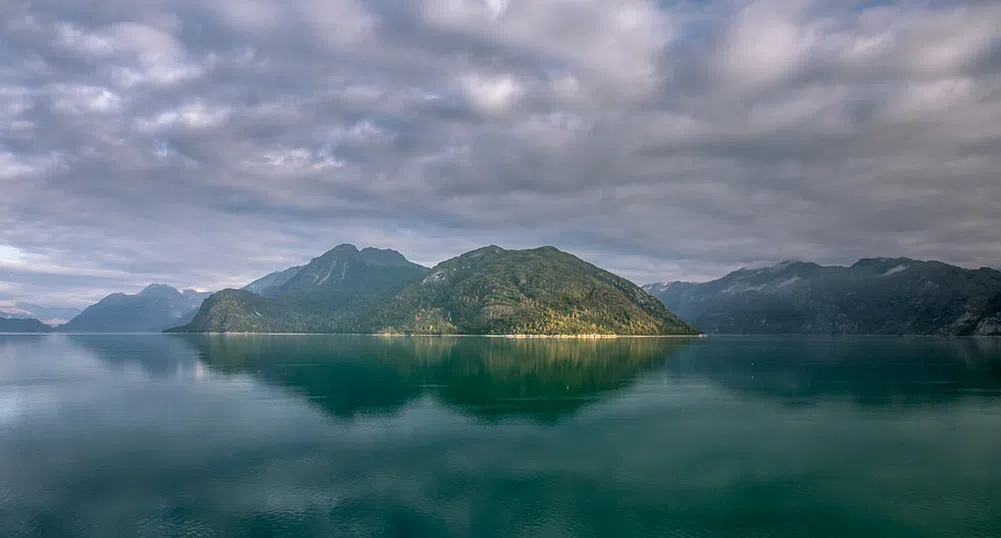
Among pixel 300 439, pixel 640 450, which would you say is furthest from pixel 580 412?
pixel 300 439

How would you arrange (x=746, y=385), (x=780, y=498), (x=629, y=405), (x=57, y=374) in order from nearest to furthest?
(x=780, y=498) < (x=629, y=405) < (x=746, y=385) < (x=57, y=374)

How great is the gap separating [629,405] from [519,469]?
60.4 metres

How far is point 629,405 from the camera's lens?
125 m

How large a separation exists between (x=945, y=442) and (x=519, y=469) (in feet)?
230

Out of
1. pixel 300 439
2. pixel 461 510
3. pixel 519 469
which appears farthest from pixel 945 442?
pixel 300 439

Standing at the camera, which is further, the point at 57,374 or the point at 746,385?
the point at 57,374

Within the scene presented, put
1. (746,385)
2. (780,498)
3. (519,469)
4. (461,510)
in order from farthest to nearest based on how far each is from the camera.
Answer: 1. (746,385)
2. (519,469)
3. (780,498)
4. (461,510)

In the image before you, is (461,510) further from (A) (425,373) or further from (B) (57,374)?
(B) (57,374)

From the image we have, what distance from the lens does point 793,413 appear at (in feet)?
381

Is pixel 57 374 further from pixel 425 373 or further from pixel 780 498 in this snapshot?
pixel 780 498

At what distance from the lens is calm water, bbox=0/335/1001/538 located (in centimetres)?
5397

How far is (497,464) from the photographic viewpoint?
73500mm

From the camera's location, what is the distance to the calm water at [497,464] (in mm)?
53969

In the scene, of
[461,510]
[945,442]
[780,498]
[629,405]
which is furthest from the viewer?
[629,405]
